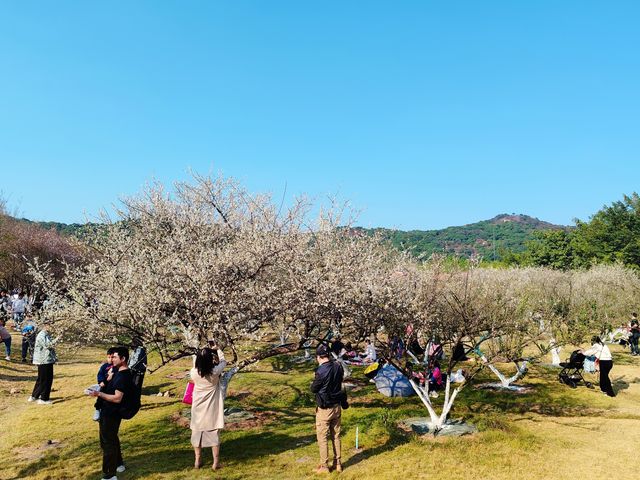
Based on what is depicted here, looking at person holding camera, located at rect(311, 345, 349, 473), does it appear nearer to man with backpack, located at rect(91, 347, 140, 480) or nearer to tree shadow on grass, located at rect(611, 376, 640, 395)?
man with backpack, located at rect(91, 347, 140, 480)

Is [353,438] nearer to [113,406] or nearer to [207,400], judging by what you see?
[207,400]

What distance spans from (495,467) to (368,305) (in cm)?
375

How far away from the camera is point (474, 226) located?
195125 mm

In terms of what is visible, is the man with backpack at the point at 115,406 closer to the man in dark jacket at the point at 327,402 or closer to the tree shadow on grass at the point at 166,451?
the tree shadow on grass at the point at 166,451

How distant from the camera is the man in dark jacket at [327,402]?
7246 millimetres

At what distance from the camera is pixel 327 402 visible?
23.7ft

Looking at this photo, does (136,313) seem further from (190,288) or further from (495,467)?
(495,467)

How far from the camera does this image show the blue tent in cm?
1328

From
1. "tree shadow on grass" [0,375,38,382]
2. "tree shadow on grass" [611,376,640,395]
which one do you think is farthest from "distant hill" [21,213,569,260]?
"tree shadow on grass" [0,375,38,382]

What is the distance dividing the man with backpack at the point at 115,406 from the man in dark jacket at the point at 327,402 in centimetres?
286

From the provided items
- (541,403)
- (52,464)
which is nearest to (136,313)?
(52,464)

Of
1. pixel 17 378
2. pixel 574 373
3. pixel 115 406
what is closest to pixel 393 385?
pixel 574 373

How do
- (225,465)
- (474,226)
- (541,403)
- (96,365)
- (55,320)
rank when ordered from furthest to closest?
(474,226) < (96,365) < (541,403) < (55,320) < (225,465)

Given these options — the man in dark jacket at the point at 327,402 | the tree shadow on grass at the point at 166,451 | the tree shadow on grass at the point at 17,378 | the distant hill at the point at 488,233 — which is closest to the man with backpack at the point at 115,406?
the tree shadow on grass at the point at 166,451
